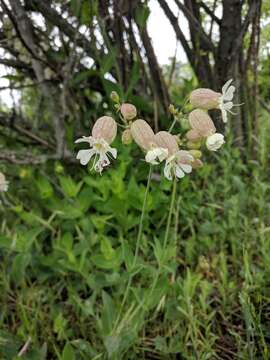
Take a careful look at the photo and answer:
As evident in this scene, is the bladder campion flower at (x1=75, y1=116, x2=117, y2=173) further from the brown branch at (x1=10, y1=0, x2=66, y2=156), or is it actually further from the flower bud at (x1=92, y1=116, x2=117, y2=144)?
the brown branch at (x1=10, y1=0, x2=66, y2=156)

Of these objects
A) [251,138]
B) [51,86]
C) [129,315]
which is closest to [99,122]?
[129,315]

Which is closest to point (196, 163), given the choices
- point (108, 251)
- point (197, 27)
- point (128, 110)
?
point (128, 110)

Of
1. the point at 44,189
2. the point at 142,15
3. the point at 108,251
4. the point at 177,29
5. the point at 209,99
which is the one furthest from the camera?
the point at 177,29

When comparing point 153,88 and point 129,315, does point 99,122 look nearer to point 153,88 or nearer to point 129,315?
point 129,315

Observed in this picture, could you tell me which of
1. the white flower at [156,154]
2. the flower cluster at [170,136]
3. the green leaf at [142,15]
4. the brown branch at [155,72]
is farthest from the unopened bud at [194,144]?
the brown branch at [155,72]

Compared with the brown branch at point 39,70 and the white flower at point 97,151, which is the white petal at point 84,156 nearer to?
the white flower at point 97,151

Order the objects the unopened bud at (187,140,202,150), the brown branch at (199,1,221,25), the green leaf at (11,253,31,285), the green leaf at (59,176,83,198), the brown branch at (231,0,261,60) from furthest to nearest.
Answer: the brown branch at (199,1,221,25) → the brown branch at (231,0,261,60) → the green leaf at (59,176,83,198) → the green leaf at (11,253,31,285) → the unopened bud at (187,140,202,150)

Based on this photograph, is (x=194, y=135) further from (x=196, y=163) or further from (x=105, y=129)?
(x=105, y=129)

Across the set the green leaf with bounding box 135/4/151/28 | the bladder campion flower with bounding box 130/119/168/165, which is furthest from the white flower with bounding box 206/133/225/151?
the green leaf with bounding box 135/4/151/28
